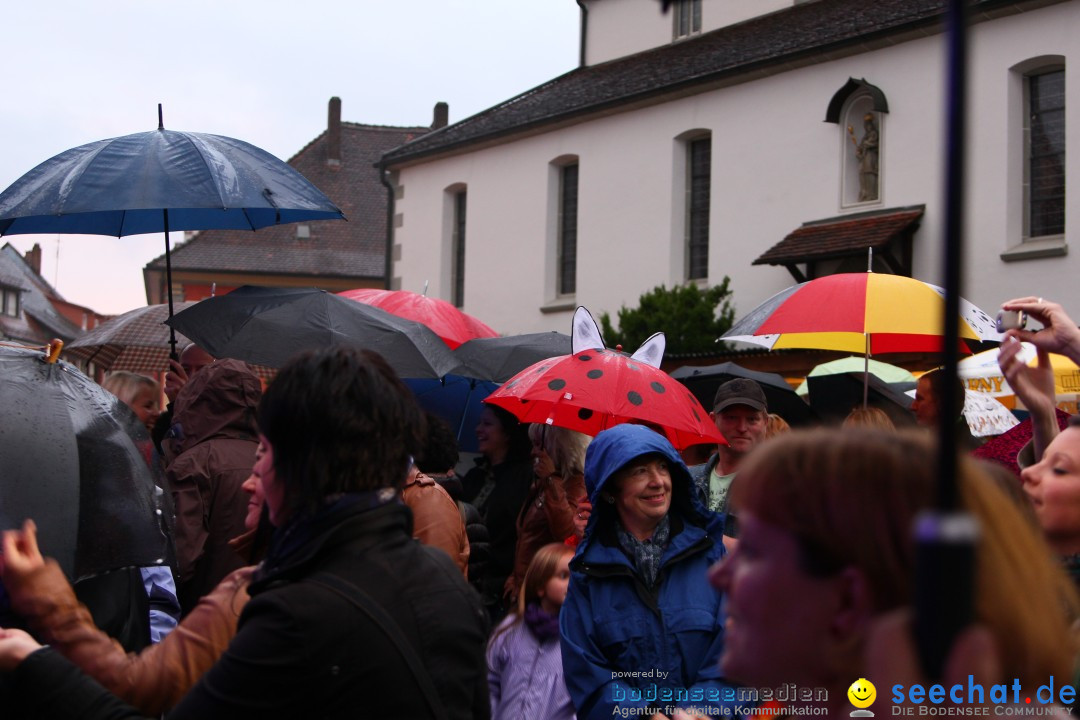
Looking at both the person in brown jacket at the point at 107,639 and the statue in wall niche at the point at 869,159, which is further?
the statue in wall niche at the point at 869,159

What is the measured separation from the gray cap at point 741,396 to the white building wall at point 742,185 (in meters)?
8.74

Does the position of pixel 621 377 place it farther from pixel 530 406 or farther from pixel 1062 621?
pixel 1062 621

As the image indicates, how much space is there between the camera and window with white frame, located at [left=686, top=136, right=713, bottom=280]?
2311cm

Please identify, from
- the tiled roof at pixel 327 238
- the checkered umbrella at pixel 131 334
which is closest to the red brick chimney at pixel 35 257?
the tiled roof at pixel 327 238

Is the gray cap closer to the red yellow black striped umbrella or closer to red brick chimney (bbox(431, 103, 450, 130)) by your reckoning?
the red yellow black striped umbrella

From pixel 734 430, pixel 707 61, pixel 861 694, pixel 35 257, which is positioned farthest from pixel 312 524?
pixel 35 257

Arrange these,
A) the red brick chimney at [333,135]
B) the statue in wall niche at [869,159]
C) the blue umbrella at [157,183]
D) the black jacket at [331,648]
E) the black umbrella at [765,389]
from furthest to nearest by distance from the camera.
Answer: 1. the red brick chimney at [333,135]
2. the statue in wall niche at [869,159]
3. the black umbrella at [765,389]
4. the blue umbrella at [157,183]
5. the black jacket at [331,648]

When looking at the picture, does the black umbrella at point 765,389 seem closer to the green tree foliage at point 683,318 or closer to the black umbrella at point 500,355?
the black umbrella at point 500,355

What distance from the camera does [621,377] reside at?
6078 mm

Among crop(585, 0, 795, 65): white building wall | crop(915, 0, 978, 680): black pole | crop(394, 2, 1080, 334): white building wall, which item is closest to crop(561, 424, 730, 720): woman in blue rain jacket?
crop(915, 0, 978, 680): black pole

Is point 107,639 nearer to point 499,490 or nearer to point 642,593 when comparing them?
point 642,593

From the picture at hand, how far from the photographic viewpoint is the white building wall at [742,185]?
17969 mm

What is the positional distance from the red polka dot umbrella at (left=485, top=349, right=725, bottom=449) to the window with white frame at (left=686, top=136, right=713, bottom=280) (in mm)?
16902

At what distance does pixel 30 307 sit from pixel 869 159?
50.8m
